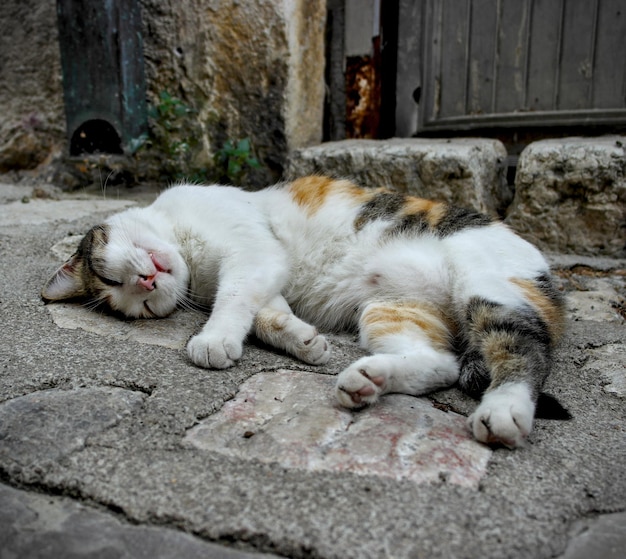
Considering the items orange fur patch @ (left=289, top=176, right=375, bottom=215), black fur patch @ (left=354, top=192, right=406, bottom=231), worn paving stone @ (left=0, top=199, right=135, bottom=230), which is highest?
orange fur patch @ (left=289, top=176, right=375, bottom=215)

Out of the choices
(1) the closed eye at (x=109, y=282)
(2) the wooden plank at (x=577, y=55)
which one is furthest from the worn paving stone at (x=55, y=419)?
(2) the wooden plank at (x=577, y=55)

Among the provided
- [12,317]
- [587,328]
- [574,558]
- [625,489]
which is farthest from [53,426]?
[587,328]

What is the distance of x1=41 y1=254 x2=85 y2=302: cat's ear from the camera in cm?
219

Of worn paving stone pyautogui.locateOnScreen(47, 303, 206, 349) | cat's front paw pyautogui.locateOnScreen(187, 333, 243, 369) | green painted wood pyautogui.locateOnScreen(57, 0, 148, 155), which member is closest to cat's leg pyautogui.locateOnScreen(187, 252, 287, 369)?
cat's front paw pyautogui.locateOnScreen(187, 333, 243, 369)

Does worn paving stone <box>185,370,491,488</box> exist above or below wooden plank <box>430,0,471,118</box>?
below

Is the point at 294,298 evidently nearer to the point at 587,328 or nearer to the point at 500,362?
the point at 500,362

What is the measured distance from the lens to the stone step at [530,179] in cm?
306

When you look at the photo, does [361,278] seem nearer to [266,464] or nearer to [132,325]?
[132,325]

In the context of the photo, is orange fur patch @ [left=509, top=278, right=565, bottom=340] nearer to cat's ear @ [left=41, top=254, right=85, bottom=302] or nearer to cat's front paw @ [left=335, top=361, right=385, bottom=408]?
cat's front paw @ [left=335, top=361, right=385, bottom=408]

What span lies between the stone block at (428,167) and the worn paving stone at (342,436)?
5.78 feet

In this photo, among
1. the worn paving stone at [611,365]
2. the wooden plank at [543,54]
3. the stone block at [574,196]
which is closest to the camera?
the worn paving stone at [611,365]

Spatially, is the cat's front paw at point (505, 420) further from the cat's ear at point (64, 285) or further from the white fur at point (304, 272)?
the cat's ear at point (64, 285)

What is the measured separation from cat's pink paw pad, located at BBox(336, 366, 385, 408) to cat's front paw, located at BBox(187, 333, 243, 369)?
1.29 ft

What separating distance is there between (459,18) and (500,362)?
9.18 ft
